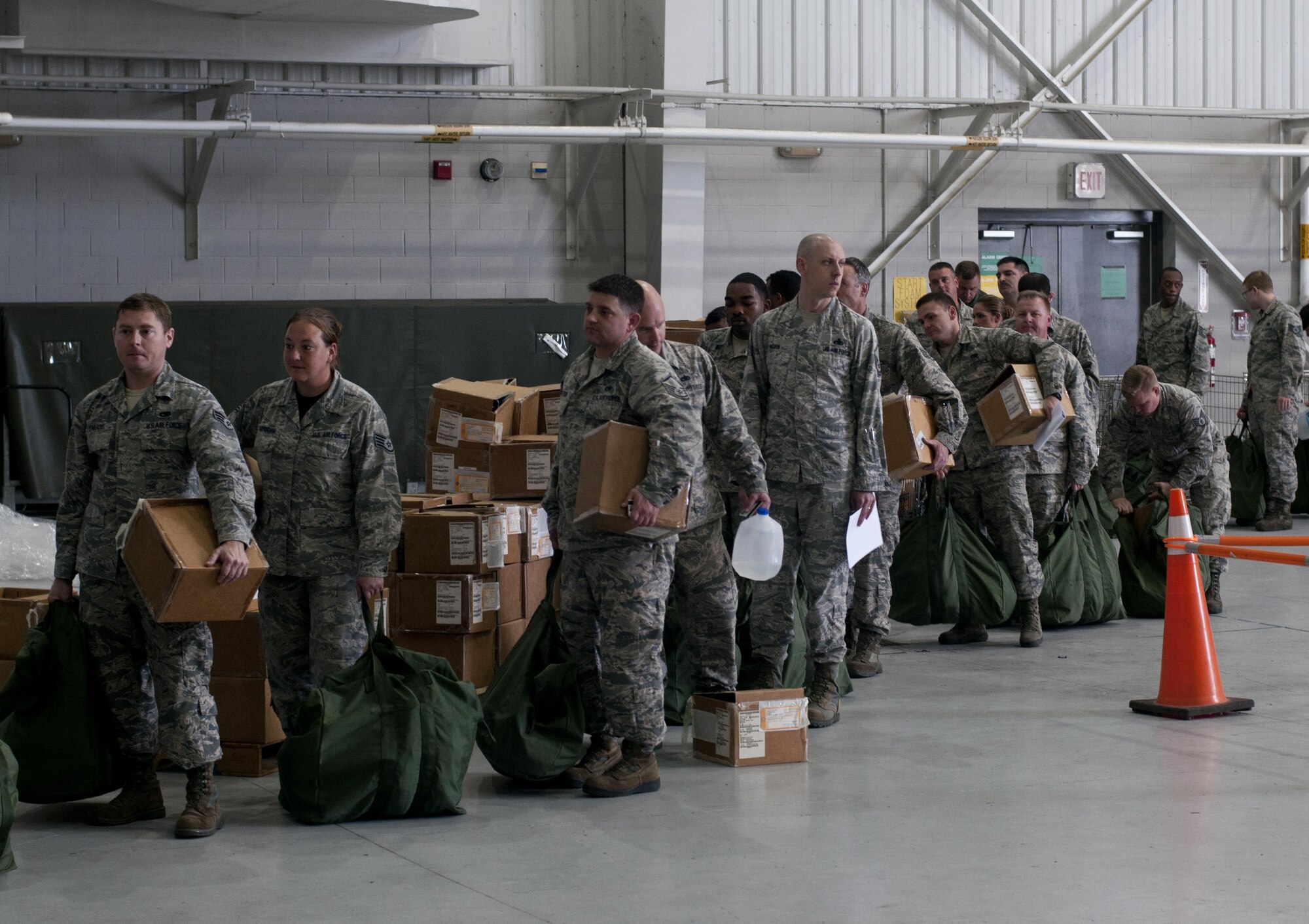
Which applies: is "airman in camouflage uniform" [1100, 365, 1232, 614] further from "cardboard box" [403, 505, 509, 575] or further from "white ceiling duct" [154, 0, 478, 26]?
"white ceiling duct" [154, 0, 478, 26]

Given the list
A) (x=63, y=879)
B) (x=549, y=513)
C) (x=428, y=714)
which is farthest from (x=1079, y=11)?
(x=63, y=879)

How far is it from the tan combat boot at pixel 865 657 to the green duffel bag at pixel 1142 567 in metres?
1.90

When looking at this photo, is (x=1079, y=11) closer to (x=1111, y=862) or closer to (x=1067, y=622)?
(x=1067, y=622)

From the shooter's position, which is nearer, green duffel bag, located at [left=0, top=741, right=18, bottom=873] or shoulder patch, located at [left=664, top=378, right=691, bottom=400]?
green duffel bag, located at [left=0, top=741, right=18, bottom=873]

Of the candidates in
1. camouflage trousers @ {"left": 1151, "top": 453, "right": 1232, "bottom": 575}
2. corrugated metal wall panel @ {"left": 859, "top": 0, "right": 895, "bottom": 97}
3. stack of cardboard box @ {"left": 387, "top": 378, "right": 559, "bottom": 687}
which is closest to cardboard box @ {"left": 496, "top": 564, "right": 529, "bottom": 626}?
stack of cardboard box @ {"left": 387, "top": 378, "right": 559, "bottom": 687}

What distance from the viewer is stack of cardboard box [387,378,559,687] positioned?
19.3 ft

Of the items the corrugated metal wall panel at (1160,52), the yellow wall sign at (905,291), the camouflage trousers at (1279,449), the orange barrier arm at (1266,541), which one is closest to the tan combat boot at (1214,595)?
the orange barrier arm at (1266,541)

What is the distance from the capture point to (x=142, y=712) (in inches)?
174

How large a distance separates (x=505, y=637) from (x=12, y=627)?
1.88m

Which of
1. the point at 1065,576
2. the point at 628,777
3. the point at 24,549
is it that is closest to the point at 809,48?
the point at 1065,576

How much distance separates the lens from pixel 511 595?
614cm

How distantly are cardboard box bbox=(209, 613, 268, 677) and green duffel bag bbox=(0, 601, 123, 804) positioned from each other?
2.53 feet

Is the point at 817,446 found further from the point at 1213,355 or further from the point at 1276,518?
the point at 1213,355

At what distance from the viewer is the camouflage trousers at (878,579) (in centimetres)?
641
